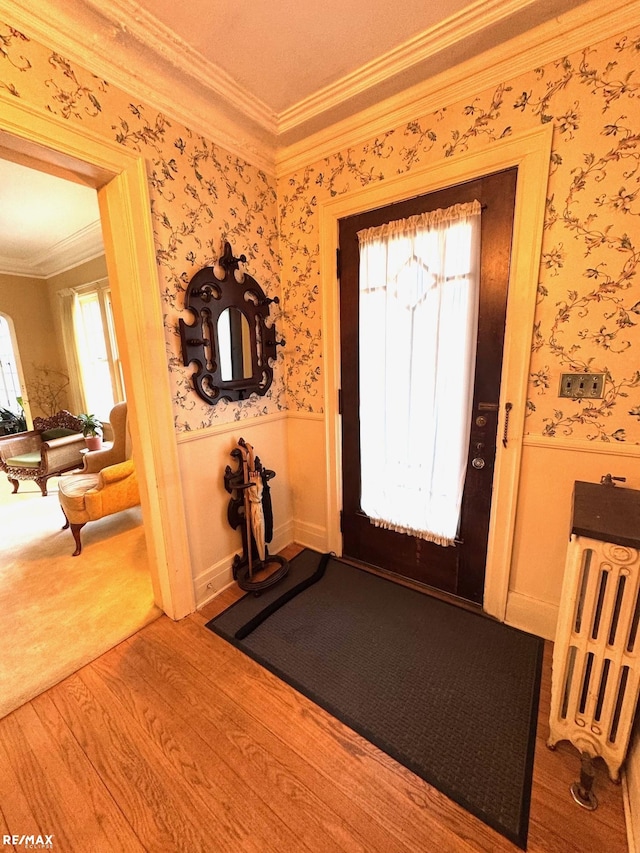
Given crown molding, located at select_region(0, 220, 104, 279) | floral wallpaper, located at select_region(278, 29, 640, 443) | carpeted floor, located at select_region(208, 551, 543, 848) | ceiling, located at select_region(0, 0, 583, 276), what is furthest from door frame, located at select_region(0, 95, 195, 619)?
crown molding, located at select_region(0, 220, 104, 279)

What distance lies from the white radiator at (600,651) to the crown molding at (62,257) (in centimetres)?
453

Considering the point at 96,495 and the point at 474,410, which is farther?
the point at 96,495

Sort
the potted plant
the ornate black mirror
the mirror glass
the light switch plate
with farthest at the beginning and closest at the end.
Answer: the potted plant
the mirror glass
the ornate black mirror
the light switch plate

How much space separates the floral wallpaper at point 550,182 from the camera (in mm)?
1294

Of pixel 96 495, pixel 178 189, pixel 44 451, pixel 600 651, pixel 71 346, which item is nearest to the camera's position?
pixel 600 651

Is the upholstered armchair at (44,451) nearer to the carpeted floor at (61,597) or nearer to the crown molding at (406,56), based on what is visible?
the carpeted floor at (61,597)

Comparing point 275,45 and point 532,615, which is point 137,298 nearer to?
point 275,45

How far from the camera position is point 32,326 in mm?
4562

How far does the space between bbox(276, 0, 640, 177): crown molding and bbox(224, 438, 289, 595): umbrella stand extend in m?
1.81

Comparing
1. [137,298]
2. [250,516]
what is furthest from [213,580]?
[137,298]

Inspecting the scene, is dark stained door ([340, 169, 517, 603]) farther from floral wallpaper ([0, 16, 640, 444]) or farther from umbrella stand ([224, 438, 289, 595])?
umbrella stand ([224, 438, 289, 595])

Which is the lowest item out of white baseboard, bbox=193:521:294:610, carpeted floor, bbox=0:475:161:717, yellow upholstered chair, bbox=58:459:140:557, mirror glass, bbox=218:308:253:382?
carpeted floor, bbox=0:475:161:717

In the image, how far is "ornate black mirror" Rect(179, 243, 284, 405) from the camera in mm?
1811

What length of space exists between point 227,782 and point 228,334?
76.9 inches
